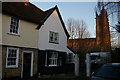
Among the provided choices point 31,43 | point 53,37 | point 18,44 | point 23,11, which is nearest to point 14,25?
point 18,44

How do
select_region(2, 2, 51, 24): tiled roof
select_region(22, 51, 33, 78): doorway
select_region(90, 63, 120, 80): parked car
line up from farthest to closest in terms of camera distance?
1. select_region(22, 51, 33, 78): doorway
2. select_region(2, 2, 51, 24): tiled roof
3. select_region(90, 63, 120, 80): parked car

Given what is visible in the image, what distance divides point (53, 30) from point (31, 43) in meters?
4.31

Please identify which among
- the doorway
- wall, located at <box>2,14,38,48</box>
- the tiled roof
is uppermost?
the tiled roof

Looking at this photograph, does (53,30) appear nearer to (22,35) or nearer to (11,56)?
(22,35)

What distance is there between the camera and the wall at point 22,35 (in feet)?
A: 56.6

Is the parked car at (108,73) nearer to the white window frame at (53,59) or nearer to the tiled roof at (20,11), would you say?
the tiled roof at (20,11)

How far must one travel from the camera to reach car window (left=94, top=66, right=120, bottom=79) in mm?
8998

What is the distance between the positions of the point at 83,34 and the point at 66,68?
31.6m

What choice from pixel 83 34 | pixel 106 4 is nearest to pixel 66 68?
pixel 106 4

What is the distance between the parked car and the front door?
11.0m

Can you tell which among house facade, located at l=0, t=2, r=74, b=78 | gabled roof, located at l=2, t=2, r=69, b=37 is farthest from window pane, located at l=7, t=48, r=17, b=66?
gabled roof, located at l=2, t=2, r=69, b=37

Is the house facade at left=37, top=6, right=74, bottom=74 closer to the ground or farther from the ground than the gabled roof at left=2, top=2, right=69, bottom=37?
closer to the ground

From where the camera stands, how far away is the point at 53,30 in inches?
935

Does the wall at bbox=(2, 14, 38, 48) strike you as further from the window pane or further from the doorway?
the doorway
